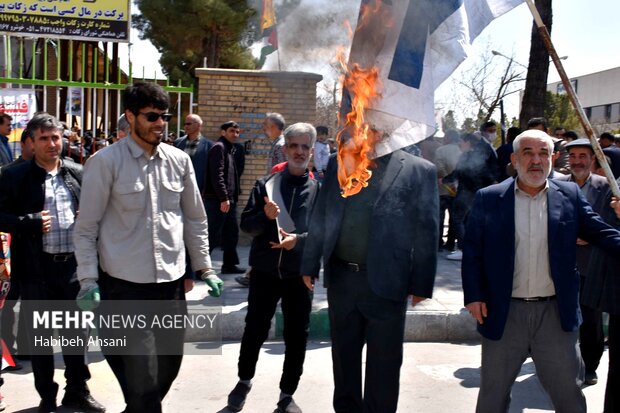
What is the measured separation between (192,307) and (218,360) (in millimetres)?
1113

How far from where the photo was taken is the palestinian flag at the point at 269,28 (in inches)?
206

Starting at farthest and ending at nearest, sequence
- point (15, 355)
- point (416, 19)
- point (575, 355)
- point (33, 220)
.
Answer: point (15, 355) < point (33, 220) < point (416, 19) < point (575, 355)

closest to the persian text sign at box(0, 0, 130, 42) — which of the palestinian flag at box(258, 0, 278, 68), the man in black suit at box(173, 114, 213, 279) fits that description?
the man in black suit at box(173, 114, 213, 279)

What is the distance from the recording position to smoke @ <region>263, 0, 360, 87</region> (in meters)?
4.71

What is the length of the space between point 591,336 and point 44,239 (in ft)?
13.0

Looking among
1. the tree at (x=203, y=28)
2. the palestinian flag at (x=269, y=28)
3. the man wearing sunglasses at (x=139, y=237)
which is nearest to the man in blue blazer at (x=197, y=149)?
the tree at (x=203, y=28)

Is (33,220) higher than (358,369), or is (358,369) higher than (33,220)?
(33,220)

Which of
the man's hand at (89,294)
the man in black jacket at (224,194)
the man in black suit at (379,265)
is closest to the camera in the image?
the man's hand at (89,294)

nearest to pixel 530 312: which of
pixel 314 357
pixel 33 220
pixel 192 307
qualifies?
pixel 314 357

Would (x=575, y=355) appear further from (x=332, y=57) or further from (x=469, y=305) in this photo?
(x=332, y=57)

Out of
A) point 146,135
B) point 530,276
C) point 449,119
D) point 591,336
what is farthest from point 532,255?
point 449,119

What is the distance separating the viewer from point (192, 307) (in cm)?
→ 698

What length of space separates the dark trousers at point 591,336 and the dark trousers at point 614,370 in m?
0.93

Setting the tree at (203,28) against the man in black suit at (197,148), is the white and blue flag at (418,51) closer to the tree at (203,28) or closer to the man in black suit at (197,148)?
the tree at (203,28)
